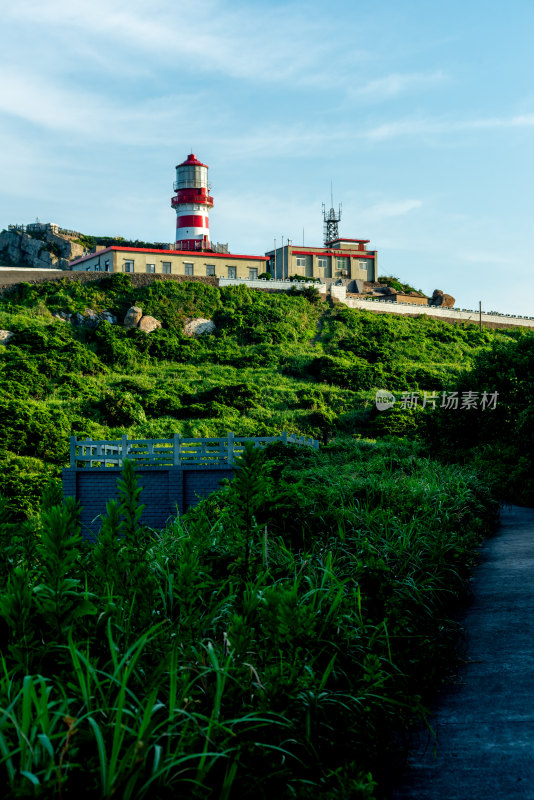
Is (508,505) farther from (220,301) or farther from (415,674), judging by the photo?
(220,301)

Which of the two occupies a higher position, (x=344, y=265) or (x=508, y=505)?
(x=344, y=265)

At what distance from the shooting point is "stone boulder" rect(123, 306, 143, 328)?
158ft

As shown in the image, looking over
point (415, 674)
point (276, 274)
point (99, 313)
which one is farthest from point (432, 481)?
point (276, 274)

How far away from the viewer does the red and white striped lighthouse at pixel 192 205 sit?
63.2 metres

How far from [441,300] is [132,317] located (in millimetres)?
30585

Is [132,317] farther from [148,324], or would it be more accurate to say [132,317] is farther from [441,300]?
[441,300]

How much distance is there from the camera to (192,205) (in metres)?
63.3

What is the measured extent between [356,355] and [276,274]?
20.5m

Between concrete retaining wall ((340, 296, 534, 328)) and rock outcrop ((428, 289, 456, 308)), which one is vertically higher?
rock outcrop ((428, 289, 456, 308))

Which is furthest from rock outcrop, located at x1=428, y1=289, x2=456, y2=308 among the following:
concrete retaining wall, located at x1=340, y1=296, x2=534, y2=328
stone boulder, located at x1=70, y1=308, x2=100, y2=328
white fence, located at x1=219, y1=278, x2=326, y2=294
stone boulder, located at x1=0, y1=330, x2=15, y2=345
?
stone boulder, located at x1=0, y1=330, x2=15, y2=345

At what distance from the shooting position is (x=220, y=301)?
174 feet

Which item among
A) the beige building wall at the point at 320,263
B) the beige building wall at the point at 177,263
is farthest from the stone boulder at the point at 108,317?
the beige building wall at the point at 320,263

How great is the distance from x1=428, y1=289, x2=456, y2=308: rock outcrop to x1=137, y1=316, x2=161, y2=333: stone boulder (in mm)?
28064

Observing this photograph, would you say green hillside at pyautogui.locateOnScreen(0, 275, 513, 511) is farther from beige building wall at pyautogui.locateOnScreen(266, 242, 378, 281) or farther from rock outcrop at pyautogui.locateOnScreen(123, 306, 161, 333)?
beige building wall at pyautogui.locateOnScreen(266, 242, 378, 281)
